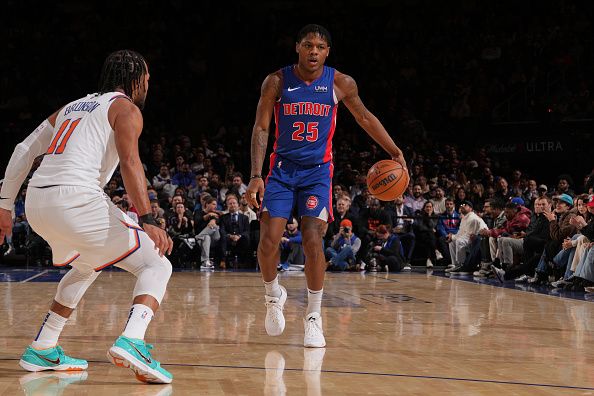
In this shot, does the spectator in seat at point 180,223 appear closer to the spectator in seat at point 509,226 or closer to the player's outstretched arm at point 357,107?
the spectator in seat at point 509,226

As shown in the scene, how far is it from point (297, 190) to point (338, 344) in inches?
39.9

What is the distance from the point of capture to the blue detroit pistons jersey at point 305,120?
526 centimetres

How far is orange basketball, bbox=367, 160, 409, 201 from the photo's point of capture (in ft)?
19.1

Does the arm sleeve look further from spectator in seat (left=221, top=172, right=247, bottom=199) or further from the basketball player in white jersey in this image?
spectator in seat (left=221, top=172, right=247, bottom=199)

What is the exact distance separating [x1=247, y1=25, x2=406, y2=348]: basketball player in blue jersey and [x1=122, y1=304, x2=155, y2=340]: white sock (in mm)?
1506

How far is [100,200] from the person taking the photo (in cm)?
374

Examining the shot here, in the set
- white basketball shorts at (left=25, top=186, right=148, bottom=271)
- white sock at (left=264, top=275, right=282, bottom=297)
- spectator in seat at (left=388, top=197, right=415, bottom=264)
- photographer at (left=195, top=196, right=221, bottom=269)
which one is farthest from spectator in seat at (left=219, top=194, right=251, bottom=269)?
white basketball shorts at (left=25, top=186, right=148, bottom=271)

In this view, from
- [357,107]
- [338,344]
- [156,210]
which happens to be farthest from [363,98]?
[338,344]

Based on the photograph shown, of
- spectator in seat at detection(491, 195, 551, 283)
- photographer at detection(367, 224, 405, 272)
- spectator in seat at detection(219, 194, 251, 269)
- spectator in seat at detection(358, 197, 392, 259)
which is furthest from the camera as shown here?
spectator in seat at detection(358, 197, 392, 259)

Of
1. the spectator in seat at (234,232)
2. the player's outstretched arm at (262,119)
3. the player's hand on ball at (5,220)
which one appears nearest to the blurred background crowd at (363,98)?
the spectator in seat at (234,232)

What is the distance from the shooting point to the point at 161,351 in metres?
4.69

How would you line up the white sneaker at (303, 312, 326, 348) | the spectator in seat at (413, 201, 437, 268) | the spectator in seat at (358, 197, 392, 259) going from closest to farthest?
the white sneaker at (303, 312, 326, 348), the spectator in seat at (358, 197, 392, 259), the spectator in seat at (413, 201, 437, 268)

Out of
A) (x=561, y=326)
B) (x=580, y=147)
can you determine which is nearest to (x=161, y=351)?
(x=561, y=326)

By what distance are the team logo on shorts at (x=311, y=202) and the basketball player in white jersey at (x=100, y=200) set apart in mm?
1525
